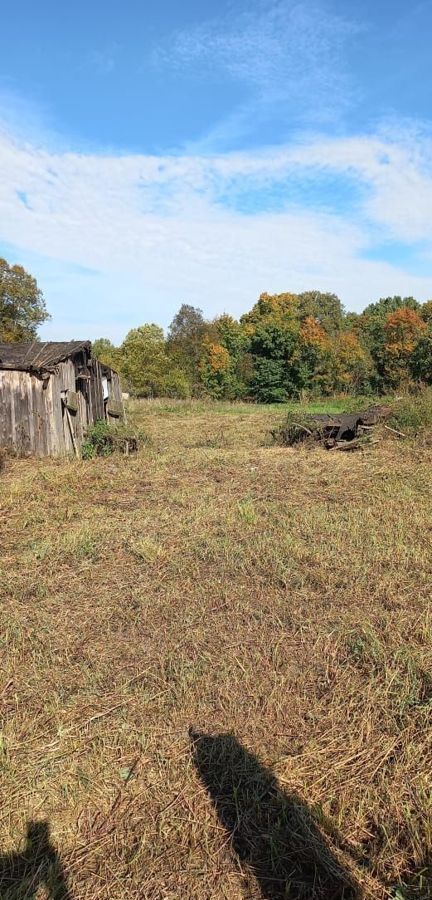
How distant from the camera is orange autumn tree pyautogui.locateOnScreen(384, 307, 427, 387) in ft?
121

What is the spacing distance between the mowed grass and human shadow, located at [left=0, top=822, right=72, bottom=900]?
0.04m

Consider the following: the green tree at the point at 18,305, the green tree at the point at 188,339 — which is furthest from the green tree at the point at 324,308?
the green tree at the point at 18,305

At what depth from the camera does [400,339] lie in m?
37.8

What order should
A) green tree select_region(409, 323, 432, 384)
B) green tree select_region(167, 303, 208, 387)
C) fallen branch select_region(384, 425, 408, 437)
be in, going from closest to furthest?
fallen branch select_region(384, 425, 408, 437) → green tree select_region(409, 323, 432, 384) → green tree select_region(167, 303, 208, 387)

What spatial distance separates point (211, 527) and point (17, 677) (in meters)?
3.29

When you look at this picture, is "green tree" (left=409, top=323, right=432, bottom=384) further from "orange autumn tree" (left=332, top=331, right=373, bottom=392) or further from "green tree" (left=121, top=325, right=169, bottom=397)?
Result: "green tree" (left=121, top=325, right=169, bottom=397)

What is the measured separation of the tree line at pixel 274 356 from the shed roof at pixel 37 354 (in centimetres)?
1993

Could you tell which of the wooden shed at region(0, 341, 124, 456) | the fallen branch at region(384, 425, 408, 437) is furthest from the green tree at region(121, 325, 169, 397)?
the fallen branch at region(384, 425, 408, 437)

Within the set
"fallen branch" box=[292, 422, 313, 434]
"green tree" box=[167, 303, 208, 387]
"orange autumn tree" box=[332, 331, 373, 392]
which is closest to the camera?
"fallen branch" box=[292, 422, 313, 434]

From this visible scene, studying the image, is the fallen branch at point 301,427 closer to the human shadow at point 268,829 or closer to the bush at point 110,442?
the bush at point 110,442

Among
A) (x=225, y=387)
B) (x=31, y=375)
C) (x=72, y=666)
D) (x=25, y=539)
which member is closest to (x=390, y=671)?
(x=72, y=666)

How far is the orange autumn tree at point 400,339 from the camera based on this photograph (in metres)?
36.9

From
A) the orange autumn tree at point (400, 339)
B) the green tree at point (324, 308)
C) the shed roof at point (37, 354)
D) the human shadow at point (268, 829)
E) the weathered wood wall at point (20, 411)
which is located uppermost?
the green tree at point (324, 308)

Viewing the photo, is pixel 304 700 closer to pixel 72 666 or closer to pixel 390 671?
pixel 390 671
